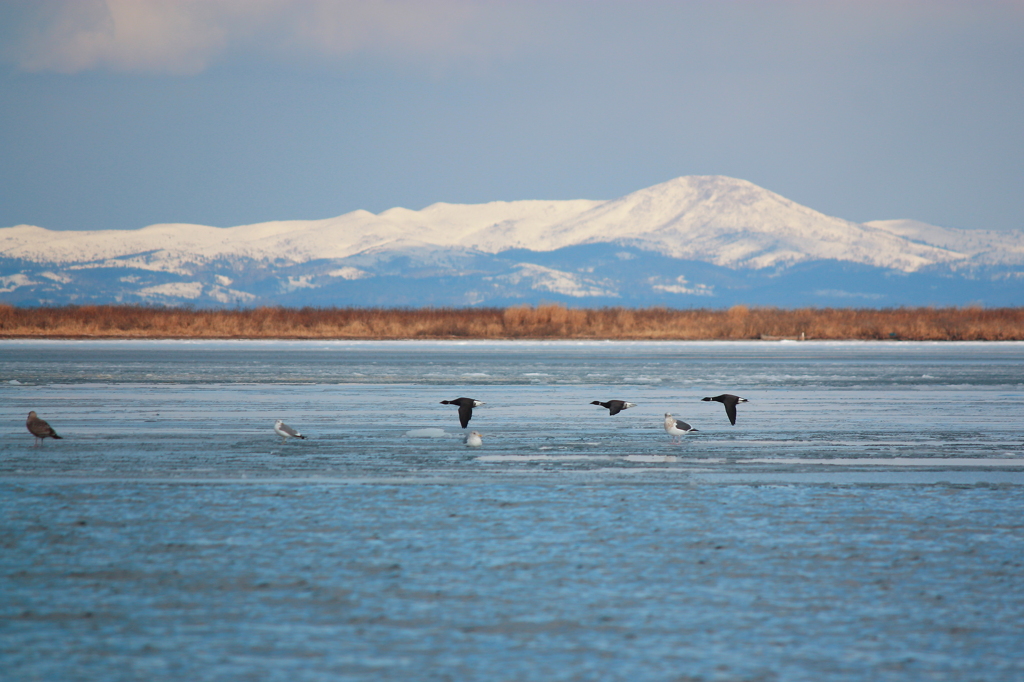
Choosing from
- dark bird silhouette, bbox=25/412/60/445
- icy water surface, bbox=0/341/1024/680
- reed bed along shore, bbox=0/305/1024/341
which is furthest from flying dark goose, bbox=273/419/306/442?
reed bed along shore, bbox=0/305/1024/341

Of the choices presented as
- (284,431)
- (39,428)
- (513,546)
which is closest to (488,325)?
(284,431)

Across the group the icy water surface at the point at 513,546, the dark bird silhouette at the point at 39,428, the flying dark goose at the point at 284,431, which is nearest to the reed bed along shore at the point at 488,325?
the icy water surface at the point at 513,546

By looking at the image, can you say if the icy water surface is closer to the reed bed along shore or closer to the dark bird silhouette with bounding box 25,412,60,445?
the dark bird silhouette with bounding box 25,412,60,445

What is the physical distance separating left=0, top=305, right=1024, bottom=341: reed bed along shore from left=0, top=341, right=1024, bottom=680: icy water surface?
105 ft

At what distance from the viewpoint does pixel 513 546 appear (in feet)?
22.3

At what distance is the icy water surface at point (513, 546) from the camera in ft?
15.8

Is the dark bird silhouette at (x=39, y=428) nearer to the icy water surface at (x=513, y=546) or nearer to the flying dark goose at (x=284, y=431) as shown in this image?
the icy water surface at (x=513, y=546)

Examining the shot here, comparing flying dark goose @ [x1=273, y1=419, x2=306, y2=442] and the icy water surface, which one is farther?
flying dark goose @ [x1=273, y1=419, x2=306, y2=442]

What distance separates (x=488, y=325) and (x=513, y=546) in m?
41.9

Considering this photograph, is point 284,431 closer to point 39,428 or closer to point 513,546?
point 39,428

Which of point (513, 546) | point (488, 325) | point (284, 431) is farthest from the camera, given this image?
point (488, 325)

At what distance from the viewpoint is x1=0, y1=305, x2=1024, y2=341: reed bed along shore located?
46.5m

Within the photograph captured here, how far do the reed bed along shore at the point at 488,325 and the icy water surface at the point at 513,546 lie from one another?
32075mm

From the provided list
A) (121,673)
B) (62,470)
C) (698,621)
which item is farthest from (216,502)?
(698,621)
